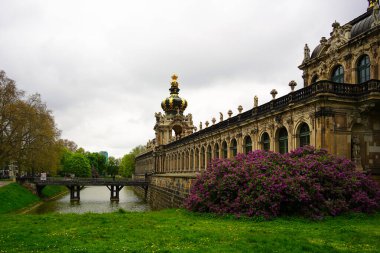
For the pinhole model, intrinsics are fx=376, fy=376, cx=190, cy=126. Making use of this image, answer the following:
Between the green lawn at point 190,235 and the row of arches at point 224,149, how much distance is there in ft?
28.1

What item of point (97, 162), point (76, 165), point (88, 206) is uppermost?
point (97, 162)

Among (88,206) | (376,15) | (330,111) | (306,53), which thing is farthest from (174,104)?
(330,111)

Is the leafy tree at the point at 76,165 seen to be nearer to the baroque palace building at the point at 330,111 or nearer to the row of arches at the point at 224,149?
the row of arches at the point at 224,149

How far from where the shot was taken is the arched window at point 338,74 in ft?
86.2

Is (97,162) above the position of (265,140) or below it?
below

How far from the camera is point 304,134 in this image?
75.2 ft

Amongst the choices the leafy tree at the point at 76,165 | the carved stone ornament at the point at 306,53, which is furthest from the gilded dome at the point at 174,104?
the carved stone ornament at the point at 306,53

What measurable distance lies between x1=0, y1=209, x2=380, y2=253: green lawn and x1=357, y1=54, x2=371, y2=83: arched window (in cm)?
1140

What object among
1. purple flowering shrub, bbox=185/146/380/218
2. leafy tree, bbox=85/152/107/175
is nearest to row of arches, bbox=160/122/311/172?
purple flowering shrub, bbox=185/146/380/218

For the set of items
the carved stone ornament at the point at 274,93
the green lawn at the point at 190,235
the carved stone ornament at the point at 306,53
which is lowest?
the green lawn at the point at 190,235

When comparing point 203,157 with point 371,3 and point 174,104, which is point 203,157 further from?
point 174,104

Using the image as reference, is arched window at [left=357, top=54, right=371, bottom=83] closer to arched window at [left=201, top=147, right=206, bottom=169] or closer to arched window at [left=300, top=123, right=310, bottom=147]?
arched window at [left=300, top=123, right=310, bottom=147]

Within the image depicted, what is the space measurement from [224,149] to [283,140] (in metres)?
11.1

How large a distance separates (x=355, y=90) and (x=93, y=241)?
17.2m
